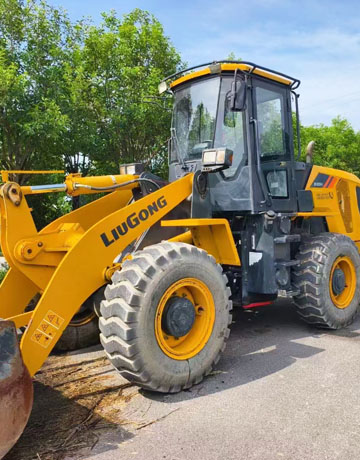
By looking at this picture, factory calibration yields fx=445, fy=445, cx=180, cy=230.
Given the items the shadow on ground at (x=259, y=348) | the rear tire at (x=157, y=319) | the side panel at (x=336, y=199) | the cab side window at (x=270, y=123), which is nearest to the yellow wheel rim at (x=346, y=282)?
the shadow on ground at (x=259, y=348)

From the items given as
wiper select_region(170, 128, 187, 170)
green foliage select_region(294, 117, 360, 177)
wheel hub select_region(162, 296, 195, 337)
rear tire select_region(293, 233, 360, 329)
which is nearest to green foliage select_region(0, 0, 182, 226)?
wiper select_region(170, 128, 187, 170)

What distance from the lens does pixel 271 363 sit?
4.52 m

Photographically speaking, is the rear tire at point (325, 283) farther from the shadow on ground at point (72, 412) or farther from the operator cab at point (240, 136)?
the shadow on ground at point (72, 412)

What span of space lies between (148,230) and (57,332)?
5.18ft

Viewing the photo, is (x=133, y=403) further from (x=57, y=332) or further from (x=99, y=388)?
(x=57, y=332)

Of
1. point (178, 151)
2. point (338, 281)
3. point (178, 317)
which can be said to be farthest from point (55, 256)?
point (338, 281)

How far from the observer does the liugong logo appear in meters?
3.94

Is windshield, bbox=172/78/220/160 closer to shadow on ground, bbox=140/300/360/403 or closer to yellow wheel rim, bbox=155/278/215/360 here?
yellow wheel rim, bbox=155/278/215/360

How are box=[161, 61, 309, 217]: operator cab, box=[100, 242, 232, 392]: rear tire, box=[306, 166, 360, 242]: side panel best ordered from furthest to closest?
box=[306, 166, 360, 242]: side panel, box=[161, 61, 309, 217]: operator cab, box=[100, 242, 232, 392]: rear tire

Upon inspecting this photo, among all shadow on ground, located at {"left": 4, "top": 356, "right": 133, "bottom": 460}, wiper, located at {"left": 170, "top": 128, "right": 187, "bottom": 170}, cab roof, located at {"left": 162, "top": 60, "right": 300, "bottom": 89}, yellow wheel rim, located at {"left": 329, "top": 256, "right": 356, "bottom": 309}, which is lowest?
shadow on ground, located at {"left": 4, "top": 356, "right": 133, "bottom": 460}

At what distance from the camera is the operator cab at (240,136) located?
505cm

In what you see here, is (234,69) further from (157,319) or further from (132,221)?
(157,319)

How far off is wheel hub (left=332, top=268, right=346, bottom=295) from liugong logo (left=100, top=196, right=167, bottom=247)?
2604 mm

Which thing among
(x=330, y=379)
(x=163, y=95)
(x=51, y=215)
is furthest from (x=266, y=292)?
(x=51, y=215)
